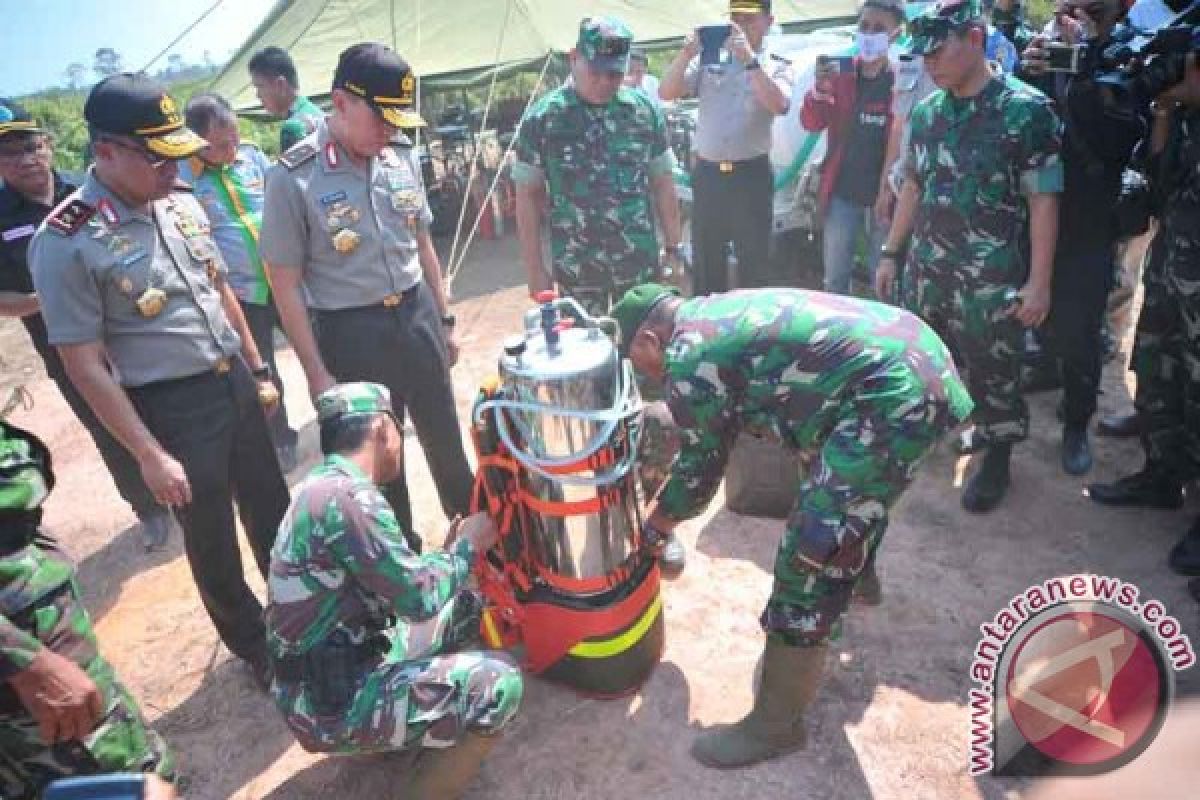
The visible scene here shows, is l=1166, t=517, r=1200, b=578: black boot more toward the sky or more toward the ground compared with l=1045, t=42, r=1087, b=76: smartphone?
more toward the ground

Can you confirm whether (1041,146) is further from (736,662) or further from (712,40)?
(736,662)

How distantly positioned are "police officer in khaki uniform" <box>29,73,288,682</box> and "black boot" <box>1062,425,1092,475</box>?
362 centimetres

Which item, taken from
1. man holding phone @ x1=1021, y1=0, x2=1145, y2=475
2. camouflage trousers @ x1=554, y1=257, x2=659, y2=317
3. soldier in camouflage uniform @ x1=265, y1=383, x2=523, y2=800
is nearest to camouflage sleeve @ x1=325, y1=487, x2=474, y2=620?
soldier in camouflage uniform @ x1=265, y1=383, x2=523, y2=800

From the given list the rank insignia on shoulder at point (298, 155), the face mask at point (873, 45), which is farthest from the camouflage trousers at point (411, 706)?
the face mask at point (873, 45)

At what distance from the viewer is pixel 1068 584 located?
3.15 m

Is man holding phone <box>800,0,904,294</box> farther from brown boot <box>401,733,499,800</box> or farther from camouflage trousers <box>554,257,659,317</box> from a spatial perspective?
brown boot <box>401,733,499,800</box>

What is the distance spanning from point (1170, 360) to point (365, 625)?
336cm

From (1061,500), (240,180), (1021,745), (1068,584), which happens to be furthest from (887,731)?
(240,180)

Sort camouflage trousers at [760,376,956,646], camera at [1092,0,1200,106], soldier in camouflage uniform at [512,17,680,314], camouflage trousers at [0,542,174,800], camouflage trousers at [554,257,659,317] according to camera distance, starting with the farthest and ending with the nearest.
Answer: camouflage trousers at [554,257,659,317], soldier in camouflage uniform at [512,17,680,314], camera at [1092,0,1200,106], camouflage trousers at [760,376,956,646], camouflage trousers at [0,542,174,800]

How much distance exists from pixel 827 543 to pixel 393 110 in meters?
2.04

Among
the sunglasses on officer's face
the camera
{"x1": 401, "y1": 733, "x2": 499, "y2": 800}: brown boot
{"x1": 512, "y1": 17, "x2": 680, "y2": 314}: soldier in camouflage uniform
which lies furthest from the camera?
{"x1": 512, "y1": 17, "x2": 680, "y2": 314}: soldier in camouflage uniform

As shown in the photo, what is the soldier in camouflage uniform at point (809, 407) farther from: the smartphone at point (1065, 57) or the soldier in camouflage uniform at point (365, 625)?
the smartphone at point (1065, 57)

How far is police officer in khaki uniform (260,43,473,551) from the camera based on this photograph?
2814 millimetres

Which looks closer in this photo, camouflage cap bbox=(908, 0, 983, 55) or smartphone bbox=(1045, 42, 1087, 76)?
camouflage cap bbox=(908, 0, 983, 55)
